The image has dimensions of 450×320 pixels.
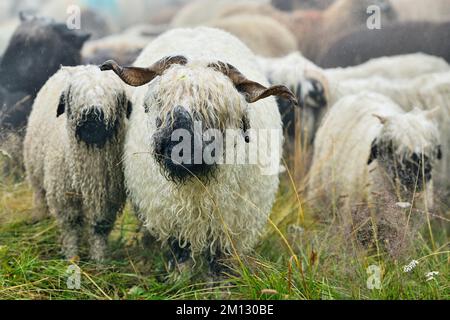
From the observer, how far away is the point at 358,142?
637cm

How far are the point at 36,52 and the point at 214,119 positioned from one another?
2669 millimetres

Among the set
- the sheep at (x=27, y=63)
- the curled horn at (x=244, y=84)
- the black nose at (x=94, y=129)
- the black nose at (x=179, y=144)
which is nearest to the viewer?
the black nose at (x=179, y=144)

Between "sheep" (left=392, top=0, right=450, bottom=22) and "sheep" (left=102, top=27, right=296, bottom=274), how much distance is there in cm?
307

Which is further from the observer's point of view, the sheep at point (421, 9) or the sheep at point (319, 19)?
the sheep at point (421, 9)

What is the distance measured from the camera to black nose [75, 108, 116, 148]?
4805 mm

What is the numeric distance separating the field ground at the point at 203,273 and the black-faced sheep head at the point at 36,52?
0.89m

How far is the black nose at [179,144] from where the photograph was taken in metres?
4.20

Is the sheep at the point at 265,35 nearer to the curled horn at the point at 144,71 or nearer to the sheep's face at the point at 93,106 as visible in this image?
the sheep's face at the point at 93,106

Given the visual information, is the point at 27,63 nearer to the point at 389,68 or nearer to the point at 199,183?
the point at 199,183

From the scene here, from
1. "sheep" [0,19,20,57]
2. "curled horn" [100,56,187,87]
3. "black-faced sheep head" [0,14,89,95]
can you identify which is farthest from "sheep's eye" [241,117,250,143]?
"sheep" [0,19,20,57]
